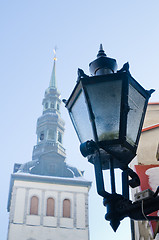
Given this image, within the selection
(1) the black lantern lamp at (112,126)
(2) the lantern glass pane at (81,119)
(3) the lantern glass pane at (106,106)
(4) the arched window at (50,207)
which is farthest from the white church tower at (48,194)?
(3) the lantern glass pane at (106,106)

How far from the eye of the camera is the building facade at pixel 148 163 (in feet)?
21.5

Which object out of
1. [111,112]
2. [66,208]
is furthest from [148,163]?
[66,208]

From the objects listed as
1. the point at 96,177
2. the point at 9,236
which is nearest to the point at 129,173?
the point at 96,177

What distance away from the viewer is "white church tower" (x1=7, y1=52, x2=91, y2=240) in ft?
130

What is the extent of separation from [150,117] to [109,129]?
684cm

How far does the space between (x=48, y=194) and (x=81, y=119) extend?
40.7 meters

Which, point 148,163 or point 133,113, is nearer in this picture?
point 133,113

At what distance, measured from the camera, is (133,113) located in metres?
3.00

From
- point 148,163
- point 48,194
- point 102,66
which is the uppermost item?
point 48,194

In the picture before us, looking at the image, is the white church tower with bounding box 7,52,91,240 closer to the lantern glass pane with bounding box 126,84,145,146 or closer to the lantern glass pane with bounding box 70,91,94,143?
the lantern glass pane with bounding box 70,91,94,143

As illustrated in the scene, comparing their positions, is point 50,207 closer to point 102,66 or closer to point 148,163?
point 148,163

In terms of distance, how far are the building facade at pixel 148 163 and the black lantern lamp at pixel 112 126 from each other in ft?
10.7

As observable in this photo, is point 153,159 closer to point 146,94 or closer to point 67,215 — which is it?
point 146,94

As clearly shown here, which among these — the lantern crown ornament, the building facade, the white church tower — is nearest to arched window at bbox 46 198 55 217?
the white church tower
